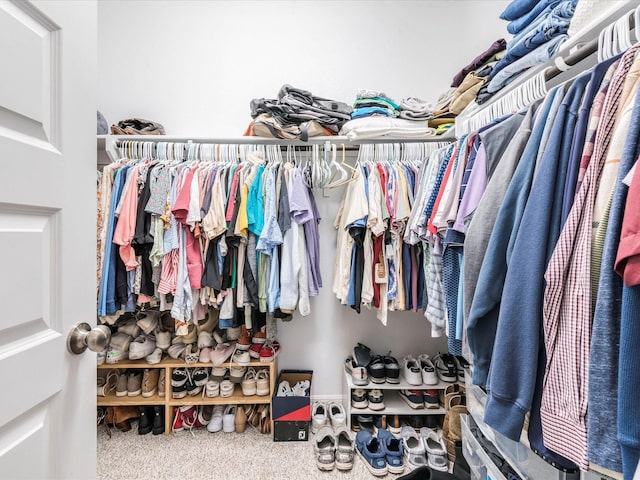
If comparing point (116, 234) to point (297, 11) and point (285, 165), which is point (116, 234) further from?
point (297, 11)

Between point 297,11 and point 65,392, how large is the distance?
7.64 ft

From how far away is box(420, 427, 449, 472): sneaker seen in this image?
1460 mm

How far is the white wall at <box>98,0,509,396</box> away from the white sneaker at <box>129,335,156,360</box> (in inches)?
31.6

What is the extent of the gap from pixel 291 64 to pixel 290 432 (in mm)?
2330

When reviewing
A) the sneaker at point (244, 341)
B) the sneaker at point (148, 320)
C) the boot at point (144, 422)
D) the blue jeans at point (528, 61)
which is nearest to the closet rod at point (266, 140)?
the blue jeans at point (528, 61)

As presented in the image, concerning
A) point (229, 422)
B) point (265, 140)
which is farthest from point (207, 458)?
point (265, 140)

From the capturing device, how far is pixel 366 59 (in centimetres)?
198

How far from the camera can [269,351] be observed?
180cm

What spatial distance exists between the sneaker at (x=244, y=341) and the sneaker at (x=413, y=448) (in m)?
1.05

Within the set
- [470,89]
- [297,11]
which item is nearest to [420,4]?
[297,11]

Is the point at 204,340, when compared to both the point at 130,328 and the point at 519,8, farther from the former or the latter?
the point at 519,8

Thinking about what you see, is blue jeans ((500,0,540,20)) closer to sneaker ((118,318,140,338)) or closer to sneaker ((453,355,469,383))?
sneaker ((453,355,469,383))

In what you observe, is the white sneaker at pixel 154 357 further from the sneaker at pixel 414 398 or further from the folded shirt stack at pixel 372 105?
the folded shirt stack at pixel 372 105

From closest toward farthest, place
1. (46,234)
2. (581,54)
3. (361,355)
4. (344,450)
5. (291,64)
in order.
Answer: (46,234)
(581,54)
(344,450)
(361,355)
(291,64)
